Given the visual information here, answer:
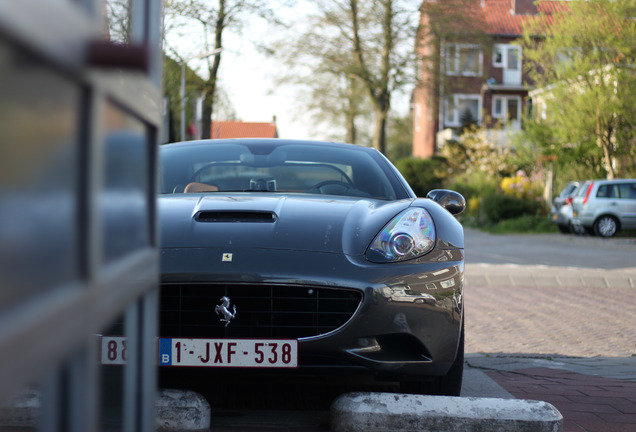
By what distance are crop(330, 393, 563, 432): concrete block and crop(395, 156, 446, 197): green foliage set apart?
101ft

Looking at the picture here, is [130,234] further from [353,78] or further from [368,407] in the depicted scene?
[353,78]

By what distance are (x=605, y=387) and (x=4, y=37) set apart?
4074mm

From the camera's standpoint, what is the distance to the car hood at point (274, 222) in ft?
10.8

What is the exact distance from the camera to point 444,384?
3494 millimetres

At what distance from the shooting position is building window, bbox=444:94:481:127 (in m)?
45.4

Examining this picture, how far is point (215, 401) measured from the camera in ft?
12.2

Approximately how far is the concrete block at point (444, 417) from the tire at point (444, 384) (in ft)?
1.23

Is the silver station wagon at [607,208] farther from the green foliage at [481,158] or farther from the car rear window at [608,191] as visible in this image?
the green foliage at [481,158]

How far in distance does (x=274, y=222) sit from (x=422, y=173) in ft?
105

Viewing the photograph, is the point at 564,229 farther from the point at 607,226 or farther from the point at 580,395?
the point at 580,395

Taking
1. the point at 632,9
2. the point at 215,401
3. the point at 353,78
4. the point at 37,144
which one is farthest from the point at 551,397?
the point at 353,78

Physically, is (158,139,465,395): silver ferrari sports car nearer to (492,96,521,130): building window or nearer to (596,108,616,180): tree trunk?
(596,108,616,180): tree trunk

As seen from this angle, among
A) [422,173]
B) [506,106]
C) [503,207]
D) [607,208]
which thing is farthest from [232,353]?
[506,106]

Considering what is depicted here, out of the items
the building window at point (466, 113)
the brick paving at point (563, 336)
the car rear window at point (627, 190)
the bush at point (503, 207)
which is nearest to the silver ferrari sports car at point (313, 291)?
the brick paving at point (563, 336)
